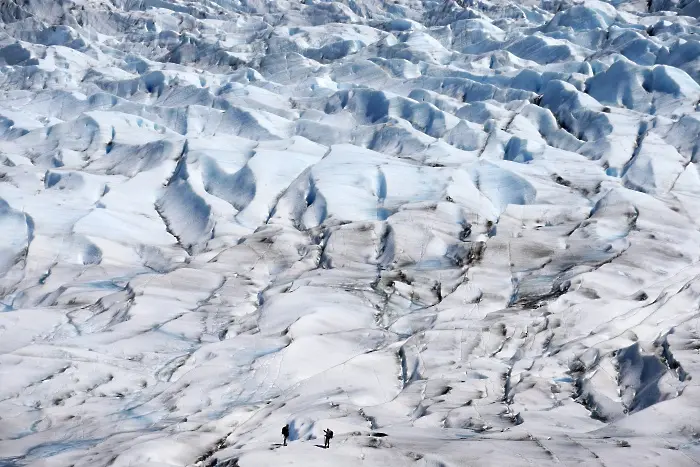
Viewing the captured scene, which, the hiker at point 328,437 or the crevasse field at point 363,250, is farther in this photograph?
the crevasse field at point 363,250

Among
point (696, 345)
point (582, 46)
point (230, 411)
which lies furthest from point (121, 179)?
point (582, 46)

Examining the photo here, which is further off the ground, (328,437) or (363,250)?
(328,437)

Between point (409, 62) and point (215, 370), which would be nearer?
point (215, 370)

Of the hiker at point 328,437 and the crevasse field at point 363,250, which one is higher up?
the hiker at point 328,437

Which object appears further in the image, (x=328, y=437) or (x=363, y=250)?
(x=363, y=250)

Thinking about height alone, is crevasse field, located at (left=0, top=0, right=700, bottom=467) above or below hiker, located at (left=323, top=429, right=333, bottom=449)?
below

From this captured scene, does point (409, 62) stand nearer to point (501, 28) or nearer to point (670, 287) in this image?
point (501, 28)

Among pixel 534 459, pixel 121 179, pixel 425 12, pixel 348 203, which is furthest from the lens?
pixel 425 12

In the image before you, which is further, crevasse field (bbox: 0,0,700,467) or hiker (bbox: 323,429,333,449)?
crevasse field (bbox: 0,0,700,467)
